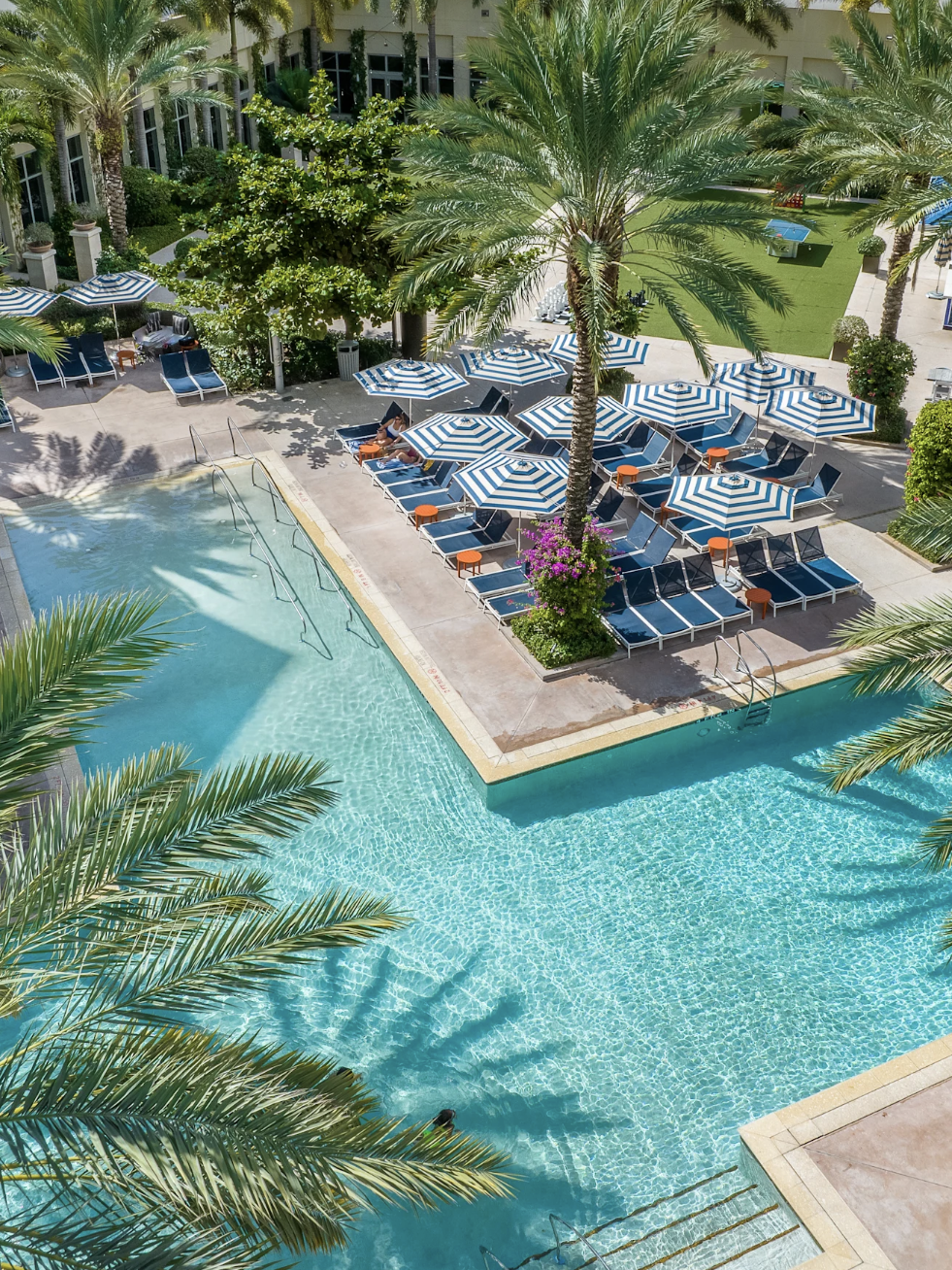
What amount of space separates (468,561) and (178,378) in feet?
31.7

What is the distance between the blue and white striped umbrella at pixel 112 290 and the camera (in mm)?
25250

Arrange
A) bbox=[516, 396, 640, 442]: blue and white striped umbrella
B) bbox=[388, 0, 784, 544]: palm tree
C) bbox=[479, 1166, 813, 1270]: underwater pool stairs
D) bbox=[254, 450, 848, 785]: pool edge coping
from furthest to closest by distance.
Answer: bbox=[516, 396, 640, 442]: blue and white striped umbrella < bbox=[254, 450, 848, 785]: pool edge coping < bbox=[388, 0, 784, 544]: palm tree < bbox=[479, 1166, 813, 1270]: underwater pool stairs

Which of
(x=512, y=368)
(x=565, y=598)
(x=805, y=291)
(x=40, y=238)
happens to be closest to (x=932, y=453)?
(x=565, y=598)

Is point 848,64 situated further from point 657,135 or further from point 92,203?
point 92,203

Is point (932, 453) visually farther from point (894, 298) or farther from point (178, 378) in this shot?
point (178, 378)

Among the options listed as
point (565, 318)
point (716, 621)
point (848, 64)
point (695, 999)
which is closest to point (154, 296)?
point (565, 318)

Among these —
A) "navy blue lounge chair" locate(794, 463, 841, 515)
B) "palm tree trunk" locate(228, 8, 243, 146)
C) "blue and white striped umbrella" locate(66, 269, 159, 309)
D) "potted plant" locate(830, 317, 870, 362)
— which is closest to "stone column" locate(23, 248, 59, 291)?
"blue and white striped umbrella" locate(66, 269, 159, 309)

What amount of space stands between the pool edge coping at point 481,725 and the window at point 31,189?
21.0 meters

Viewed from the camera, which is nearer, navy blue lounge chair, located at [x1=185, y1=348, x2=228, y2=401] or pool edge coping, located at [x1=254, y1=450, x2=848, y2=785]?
pool edge coping, located at [x1=254, y1=450, x2=848, y2=785]

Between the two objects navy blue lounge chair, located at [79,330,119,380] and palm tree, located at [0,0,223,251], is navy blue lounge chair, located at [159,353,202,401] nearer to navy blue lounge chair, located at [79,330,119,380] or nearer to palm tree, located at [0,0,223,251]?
navy blue lounge chair, located at [79,330,119,380]

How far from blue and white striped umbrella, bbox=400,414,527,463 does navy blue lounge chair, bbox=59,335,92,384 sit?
8.50 meters

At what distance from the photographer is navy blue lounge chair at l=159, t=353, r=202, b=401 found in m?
23.4

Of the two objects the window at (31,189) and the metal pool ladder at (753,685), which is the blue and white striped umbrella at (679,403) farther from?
the window at (31,189)

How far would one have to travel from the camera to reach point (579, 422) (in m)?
15.5
